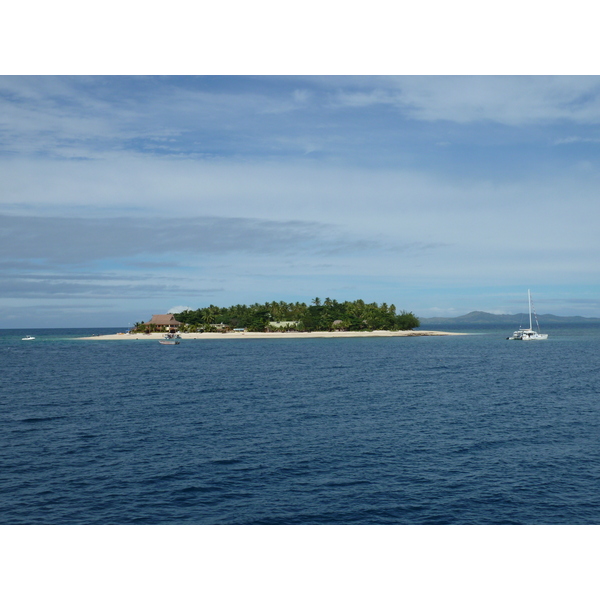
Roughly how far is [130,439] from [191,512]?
16317mm

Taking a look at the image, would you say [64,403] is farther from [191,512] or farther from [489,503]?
[489,503]

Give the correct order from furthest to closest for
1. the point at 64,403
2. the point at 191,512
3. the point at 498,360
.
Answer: the point at 498,360
the point at 64,403
the point at 191,512

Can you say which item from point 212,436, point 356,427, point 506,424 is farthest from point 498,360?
point 212,436

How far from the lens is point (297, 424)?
1658 inches

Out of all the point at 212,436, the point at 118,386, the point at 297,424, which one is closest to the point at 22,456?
the point at 212,436

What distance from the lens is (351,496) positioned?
24734 millimetres

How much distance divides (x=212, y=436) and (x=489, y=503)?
21.5 metres

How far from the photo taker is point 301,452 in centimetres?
3303

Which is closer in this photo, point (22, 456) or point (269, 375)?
point (22, 456)

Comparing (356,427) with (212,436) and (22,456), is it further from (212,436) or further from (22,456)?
(22,456)

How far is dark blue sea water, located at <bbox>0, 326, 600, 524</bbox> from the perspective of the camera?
76.6 ft

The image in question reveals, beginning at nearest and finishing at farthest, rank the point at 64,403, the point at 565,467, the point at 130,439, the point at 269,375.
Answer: the point at 565,467 < the point at 130,439 < the point at 64,403 < the point at 269,375

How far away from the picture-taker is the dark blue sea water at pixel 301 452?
2334cm

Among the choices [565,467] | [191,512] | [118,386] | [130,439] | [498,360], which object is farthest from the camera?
[498,360]
